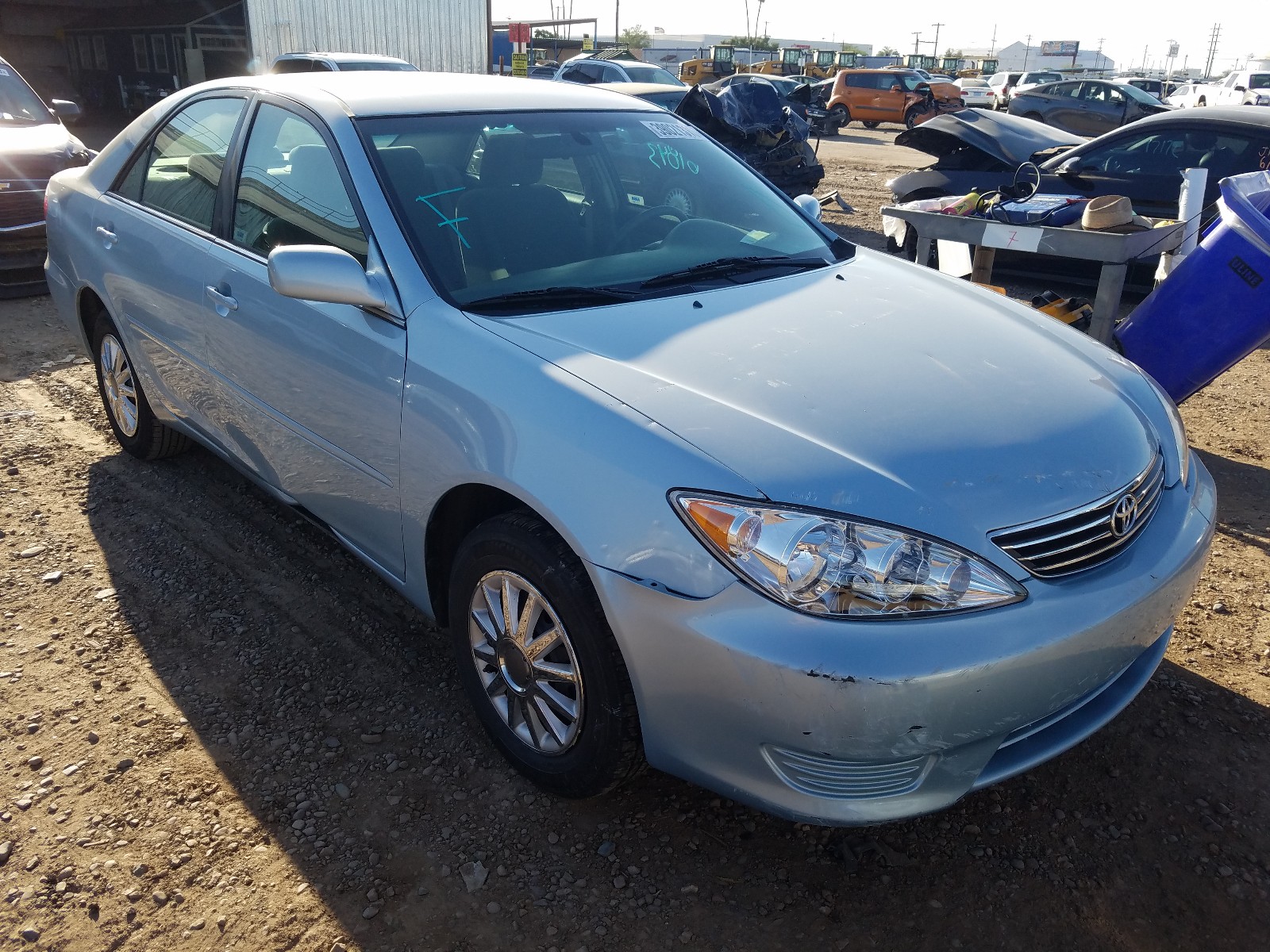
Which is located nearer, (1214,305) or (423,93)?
(423,93)

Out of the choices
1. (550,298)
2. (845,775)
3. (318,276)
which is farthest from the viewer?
(550,298)

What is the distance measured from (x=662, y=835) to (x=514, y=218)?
1739 mm

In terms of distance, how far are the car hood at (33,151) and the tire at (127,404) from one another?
402cm

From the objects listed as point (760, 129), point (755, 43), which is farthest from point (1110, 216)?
point (755, 43)

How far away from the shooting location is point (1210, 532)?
7.84ft

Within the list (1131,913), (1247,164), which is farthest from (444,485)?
(1247,164)

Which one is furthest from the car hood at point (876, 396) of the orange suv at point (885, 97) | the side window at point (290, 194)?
the orange suv at point (885, 97)

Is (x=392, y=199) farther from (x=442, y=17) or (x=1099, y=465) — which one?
(x=442, y=17)

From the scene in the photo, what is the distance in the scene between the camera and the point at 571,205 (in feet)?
9.58

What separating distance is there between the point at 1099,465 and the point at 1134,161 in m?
6.15

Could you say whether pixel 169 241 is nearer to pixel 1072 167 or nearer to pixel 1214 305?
pixel 1214 305

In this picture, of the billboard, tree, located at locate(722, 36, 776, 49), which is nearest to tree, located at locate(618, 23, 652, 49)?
tree, located at locate(722, 36, 776, 49)

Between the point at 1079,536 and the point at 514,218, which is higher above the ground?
the point at 514,218

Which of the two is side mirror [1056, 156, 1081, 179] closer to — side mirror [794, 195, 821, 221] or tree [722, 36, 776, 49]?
side mirror [794, 195, 821, 221]
